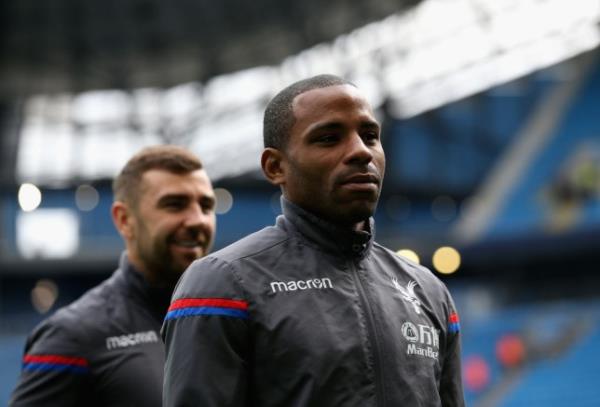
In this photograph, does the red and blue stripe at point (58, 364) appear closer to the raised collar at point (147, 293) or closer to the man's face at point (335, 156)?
the raised collar at point (147, 293)

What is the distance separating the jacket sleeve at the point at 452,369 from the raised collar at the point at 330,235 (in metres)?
0.39

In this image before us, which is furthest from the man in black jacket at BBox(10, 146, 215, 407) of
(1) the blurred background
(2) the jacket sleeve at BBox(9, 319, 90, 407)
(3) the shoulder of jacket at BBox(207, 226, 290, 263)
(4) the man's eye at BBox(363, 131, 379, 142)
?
(1) the blurred background

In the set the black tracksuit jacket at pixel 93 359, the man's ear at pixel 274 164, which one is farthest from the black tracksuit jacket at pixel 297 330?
the black tracksuit jacket at pixel 93 359

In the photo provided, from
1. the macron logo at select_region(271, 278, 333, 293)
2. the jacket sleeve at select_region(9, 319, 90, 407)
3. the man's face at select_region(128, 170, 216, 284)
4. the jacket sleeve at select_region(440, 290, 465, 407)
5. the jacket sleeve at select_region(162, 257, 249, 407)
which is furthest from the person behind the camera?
the man's face at select_region(128, 170, 216, 284)

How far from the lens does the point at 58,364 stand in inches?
144

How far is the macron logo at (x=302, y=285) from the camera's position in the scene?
2.49 m

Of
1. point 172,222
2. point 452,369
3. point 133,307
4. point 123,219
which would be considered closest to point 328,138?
point 452,369

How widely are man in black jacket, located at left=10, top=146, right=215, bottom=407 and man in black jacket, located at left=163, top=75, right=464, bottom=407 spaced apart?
1.24 meters

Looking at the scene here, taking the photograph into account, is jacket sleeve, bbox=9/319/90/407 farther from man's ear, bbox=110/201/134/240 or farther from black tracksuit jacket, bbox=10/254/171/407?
man's ear, bbox=110/201/134/240

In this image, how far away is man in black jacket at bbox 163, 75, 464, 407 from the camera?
2391 millimetres

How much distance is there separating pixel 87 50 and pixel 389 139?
9457 millimetres

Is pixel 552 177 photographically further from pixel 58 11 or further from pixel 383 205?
pixel 58 11

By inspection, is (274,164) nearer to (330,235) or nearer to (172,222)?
(330,235)

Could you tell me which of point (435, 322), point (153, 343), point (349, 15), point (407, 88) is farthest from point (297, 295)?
point (407, 88)
